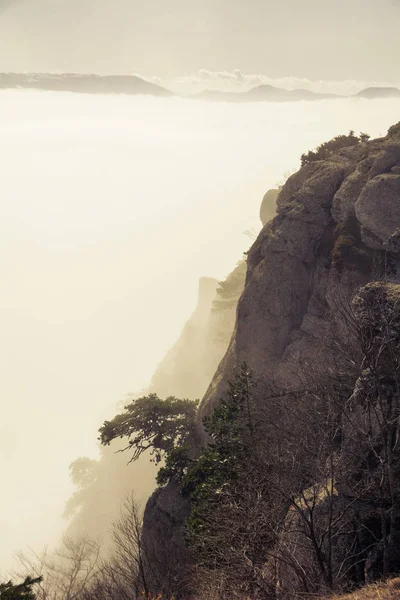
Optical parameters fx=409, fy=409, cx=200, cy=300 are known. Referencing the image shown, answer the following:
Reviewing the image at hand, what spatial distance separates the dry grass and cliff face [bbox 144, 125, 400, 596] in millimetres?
13127

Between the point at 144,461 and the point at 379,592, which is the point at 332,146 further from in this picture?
the point at 144,461

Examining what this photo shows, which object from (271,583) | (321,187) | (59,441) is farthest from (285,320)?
(59,441)

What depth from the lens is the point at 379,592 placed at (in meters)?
10.3

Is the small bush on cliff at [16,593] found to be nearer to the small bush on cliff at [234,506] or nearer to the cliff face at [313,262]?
the small bush on cliff at [234,506]

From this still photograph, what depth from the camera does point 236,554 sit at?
1304 cm

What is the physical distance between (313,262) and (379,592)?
71.2 ft

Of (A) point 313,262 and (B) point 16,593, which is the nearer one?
(B) point 16,593

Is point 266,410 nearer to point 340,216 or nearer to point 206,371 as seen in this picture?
point 340,216

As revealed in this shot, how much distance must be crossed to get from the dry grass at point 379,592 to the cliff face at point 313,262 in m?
13.1

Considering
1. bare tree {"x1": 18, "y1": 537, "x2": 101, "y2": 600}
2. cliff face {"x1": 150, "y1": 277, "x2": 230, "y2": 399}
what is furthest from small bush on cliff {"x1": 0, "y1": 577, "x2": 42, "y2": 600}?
cliff face {"x1": 150, "y1": 277, "x2": 230, "y2": 399}

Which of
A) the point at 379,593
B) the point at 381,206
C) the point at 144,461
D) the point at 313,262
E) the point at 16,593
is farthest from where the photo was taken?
the point at 144,461

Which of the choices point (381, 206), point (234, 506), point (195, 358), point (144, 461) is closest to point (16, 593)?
point (234, 506)

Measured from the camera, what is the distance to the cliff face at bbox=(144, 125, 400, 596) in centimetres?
2548

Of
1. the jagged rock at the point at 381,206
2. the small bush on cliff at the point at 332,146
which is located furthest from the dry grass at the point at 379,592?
the small bush on cliff at the point at 332,146
